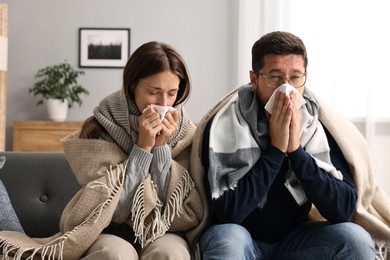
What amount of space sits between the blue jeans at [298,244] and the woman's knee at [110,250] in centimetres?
21

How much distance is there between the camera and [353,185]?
6.95ft

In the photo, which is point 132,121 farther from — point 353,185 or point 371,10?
point 371,10

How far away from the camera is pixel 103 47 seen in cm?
571

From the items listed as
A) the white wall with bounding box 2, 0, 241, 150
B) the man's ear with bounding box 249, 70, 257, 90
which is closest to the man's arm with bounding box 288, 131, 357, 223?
the man's ear with bounding box 249, 70, 257, 90

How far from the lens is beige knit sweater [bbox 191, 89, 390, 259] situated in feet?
6.97

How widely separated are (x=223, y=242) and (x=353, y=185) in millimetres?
491

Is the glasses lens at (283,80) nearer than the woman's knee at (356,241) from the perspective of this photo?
No

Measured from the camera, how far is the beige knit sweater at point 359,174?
6.97 feet

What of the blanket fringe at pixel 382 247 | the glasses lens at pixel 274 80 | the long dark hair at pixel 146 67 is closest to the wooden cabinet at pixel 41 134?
the long dark hair at pixel 146 67

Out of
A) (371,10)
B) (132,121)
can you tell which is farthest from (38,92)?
(132,121)

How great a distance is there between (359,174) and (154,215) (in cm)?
65

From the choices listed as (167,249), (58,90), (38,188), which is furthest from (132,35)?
(167,249)

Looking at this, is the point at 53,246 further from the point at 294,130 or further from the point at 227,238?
the point at 294,130

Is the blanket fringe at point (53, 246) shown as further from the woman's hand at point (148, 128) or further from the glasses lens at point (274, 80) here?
the glasses lens at point (274, 80)
